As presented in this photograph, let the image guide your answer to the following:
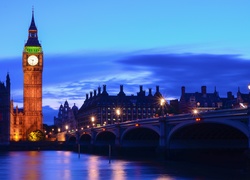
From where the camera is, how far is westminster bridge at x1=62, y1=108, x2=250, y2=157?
64.5 m

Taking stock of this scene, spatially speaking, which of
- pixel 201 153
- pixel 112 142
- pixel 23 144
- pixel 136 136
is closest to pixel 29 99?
pixel 23 144

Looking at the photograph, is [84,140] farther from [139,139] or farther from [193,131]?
[193,131]

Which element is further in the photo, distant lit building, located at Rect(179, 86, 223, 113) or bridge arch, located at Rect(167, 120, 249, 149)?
distant lit building, located at Rect(179, 86, 223, 113)

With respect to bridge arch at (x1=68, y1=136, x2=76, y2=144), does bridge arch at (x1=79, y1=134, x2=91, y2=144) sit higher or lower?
lower

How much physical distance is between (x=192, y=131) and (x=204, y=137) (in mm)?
4369

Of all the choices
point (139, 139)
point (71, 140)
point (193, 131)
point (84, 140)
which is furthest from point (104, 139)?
point (193, 131)

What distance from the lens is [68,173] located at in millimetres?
62688

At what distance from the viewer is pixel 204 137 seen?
87.6 m

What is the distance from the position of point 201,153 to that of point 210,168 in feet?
87.0

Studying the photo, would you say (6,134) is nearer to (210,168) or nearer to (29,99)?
(29,99)

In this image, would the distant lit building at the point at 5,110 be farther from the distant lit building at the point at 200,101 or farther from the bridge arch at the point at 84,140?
the distant lit building at the point at 200,101

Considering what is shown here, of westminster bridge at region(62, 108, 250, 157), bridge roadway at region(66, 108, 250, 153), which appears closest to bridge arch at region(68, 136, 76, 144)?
westminster bridge at region(62, 108, 250, 157)

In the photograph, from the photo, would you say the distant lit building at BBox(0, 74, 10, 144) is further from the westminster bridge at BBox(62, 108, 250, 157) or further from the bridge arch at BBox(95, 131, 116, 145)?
the westminster bridge at BBox(62, 108, 250, 157)

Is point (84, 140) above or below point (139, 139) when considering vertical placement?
above
